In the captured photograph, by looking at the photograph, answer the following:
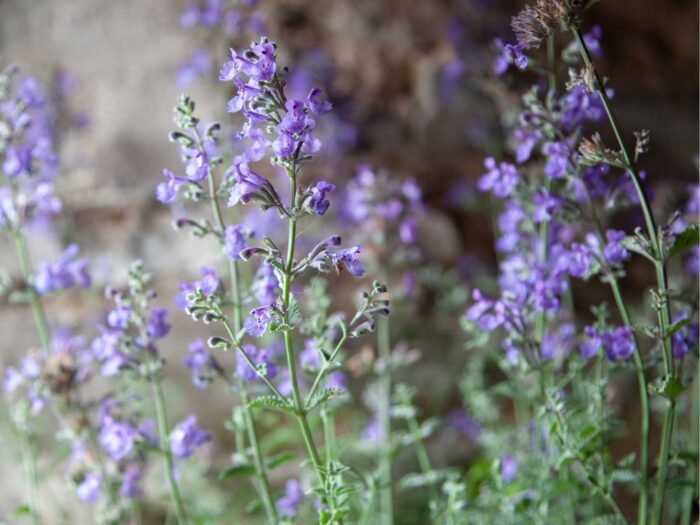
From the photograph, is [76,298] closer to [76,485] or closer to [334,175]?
[334,175]

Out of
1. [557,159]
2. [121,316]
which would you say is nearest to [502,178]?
[557,159]

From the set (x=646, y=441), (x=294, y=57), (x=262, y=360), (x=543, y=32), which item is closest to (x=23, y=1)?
(x=294, y=57)

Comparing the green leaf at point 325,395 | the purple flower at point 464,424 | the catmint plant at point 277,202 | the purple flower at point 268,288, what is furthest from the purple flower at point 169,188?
the purple flower at point 464,424

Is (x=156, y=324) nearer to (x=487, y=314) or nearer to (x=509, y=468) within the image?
(x=487, y=314)

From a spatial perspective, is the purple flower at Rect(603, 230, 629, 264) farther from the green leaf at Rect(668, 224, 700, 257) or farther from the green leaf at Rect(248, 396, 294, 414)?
the green leaf at Rect(248, 396, 294, 414)

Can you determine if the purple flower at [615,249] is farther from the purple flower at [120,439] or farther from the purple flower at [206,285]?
the purple flower at [120,439]

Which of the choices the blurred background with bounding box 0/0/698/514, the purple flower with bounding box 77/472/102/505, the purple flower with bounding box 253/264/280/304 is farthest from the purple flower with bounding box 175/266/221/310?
the blurred background with bounding box 0/0/698/514

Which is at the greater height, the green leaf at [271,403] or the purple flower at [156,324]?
the purple flower at [156,324]

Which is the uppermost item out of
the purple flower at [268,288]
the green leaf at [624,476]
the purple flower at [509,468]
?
the purple flower at [268,288]
